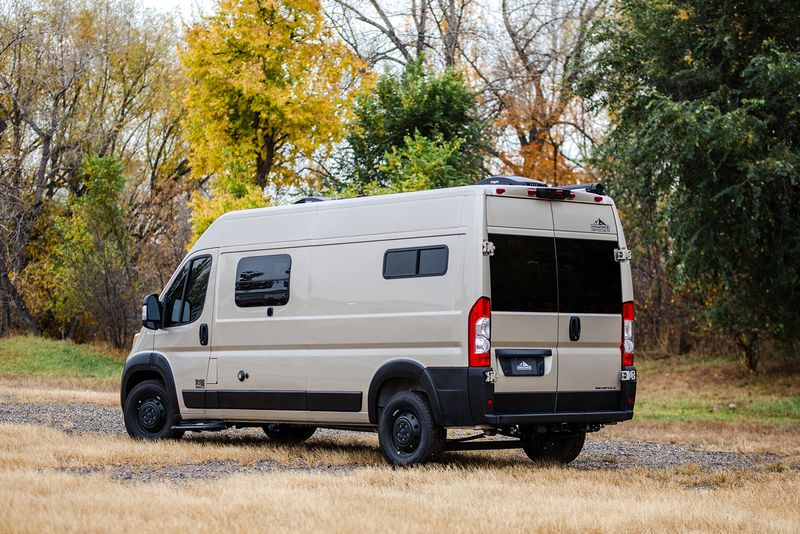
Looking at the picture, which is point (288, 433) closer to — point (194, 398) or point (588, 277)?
point (194, 398)

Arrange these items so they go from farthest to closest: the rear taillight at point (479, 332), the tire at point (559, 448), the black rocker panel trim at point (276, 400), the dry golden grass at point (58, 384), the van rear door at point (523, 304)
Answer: the dry golden grass at point (58, 384) → the tire at point (559, 448) → the black rocker panel trim at point (276, 400) → the van rear door at point (523, 304) → the rear taillight at point (479, 332)

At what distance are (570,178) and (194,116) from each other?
11.9 meters

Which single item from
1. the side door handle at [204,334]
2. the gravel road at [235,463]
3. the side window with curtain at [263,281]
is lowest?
the gravel road at [235,463]

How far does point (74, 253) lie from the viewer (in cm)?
3138

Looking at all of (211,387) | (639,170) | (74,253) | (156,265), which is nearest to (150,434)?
(211,387)

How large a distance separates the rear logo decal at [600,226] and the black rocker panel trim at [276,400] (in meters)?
2.75

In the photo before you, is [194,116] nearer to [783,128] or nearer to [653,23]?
[653,23]

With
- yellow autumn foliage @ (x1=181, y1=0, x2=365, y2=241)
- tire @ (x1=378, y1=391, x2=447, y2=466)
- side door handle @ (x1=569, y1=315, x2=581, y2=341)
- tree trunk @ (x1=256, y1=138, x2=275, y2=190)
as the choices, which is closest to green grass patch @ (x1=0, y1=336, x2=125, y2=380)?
yellow autumn foliage @ (x1=181, y1=0, x2=365, y2=241)

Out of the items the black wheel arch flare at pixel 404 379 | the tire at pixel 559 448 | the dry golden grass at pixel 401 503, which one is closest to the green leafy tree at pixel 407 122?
the tire at pixel 559 448

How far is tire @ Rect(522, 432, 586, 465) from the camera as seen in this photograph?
1189 cm

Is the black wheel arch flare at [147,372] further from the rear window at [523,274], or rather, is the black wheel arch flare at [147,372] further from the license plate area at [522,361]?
the rear window at [523,274]

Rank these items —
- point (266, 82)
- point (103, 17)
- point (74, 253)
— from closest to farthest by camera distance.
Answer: point (266, 82), point (74, 253), point (103, 17)

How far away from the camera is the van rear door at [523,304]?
10367 mm

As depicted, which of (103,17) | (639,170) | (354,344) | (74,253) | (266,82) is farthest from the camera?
(103,17)
